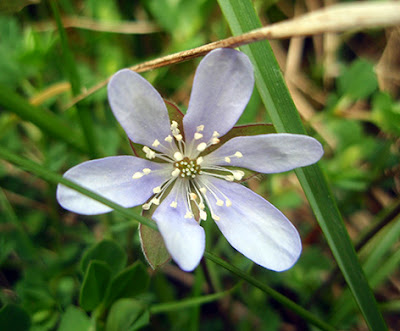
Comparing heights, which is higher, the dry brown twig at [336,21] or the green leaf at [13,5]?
the green leaf at [13,5]

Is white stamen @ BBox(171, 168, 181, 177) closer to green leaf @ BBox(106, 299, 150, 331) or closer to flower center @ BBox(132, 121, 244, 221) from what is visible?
flower center @ BBox(132, 121, 244, 221)

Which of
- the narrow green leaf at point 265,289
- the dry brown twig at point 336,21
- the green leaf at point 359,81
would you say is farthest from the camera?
the green leaf at point 359,81

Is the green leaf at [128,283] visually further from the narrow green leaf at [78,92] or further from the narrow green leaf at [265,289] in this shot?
the narrow green leaf at [78,92]

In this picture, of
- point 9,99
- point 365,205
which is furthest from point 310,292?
Result: point 9,99

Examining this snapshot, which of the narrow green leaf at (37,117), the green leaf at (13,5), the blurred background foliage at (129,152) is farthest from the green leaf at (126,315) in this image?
the green leaf at (13,5)

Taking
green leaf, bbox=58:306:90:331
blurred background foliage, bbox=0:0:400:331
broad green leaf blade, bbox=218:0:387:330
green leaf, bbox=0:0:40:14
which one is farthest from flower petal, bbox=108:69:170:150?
green leaf, bbox=0:0:40:14

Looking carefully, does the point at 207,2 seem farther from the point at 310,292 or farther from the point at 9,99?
the point at 310,292

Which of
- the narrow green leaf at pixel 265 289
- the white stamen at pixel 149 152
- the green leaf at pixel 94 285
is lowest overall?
the green leaf at pixel 94 285
